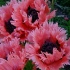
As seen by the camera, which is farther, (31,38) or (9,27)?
(9,27)

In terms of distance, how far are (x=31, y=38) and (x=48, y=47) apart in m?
0.07

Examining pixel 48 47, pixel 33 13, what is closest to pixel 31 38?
pixel 48 47

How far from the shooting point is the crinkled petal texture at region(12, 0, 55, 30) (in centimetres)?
125

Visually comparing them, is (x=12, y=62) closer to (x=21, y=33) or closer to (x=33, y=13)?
(x=21, y=33)

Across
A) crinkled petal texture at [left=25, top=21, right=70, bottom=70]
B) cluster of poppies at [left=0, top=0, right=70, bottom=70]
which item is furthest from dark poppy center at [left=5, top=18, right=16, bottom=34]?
crinkled petal texture at [left=25, top=21, right=70, bottom=70]

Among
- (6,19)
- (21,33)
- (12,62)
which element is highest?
(6,19)

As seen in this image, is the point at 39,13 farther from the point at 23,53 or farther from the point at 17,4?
the point at 23,53

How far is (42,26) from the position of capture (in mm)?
1199

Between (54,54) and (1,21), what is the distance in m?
0.31

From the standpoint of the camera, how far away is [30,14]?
1.31 meters

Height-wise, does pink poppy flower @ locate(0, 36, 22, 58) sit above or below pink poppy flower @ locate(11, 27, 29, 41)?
below

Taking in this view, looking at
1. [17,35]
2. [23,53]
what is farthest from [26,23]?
[23,53]

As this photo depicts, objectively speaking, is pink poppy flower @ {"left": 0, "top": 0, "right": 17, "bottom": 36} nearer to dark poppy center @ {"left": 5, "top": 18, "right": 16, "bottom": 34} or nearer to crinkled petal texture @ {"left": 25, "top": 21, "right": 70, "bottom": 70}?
dark poppy center @ {"left": 5, "top": 18, "right": 16, "bottom": 34}

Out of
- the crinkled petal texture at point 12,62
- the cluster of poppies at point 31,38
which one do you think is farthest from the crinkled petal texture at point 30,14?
the crinkled petal texture at point 12,62
